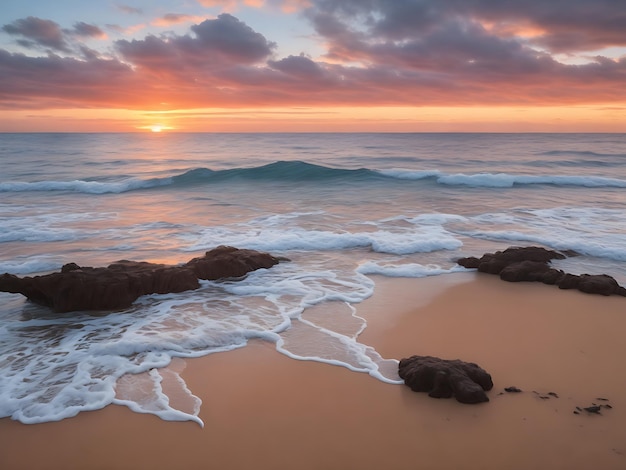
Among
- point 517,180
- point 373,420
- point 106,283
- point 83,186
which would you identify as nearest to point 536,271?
point 373,420

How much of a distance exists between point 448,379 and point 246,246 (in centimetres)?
715

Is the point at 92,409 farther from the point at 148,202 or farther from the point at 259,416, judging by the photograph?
the point at 148,202

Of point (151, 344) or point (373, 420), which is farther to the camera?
point (151, 344)

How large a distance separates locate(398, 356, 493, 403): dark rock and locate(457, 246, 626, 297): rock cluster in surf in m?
3.92

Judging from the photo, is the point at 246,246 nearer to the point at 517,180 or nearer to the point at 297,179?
the point at 297,179

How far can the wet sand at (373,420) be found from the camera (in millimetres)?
3879

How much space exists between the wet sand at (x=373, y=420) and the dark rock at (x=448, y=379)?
93 mm

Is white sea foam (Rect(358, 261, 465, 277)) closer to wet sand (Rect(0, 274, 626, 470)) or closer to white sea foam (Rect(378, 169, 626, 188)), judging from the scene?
wet sand (Rect(0, 274, 626, 470))

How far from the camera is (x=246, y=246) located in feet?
36.9

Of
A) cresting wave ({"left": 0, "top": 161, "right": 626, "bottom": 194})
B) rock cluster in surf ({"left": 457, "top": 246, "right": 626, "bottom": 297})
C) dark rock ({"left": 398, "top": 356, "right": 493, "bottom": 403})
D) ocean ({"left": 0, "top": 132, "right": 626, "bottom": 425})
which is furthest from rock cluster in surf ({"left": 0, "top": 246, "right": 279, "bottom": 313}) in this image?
cresting wave ({"left": 0, "top": 161, "right": 626, "bottom": 194})

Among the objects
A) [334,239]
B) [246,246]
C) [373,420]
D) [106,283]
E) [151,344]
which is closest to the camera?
[373,420]

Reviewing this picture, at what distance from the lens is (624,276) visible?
8.88 m

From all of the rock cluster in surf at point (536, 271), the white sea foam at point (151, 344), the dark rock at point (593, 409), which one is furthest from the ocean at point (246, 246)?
the dark rock at point (593, 409)

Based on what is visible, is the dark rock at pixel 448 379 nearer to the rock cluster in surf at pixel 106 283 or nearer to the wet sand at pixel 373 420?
the wet sand at pixel 373 420
